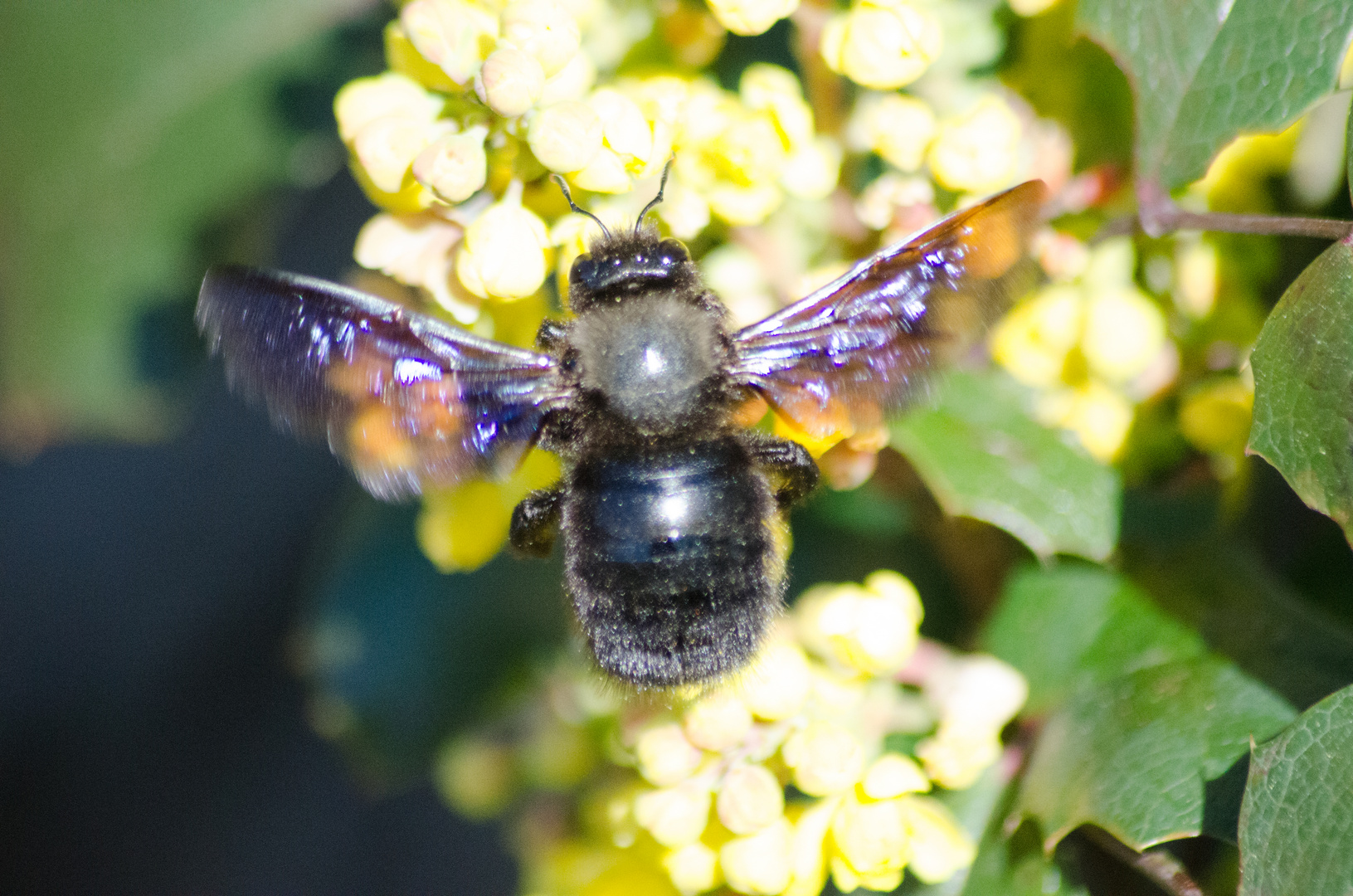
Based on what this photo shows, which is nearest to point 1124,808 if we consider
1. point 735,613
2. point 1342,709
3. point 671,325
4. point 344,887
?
point 1342,709

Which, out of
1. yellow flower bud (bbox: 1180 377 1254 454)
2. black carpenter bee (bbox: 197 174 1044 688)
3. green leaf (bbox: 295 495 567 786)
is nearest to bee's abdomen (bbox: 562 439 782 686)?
black carpenter bee (bbox: 197 174 1044 688)

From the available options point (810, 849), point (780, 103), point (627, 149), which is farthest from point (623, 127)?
point (810, 849)

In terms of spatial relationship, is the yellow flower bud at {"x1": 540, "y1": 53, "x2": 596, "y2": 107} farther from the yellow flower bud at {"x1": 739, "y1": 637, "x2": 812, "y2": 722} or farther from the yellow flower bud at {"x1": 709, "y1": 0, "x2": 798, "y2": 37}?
the yellow flower bud at {"x1": 739, "y1": 637, "x2": 812, "y2": 722}

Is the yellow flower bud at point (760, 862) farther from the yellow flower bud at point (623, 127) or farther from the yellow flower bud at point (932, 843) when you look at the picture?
the yellow flower bud at point (623, 127)

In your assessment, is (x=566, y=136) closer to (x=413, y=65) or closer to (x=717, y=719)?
(x=413, y=65)

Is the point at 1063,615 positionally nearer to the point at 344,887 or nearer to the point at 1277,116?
the point at 1277,116
